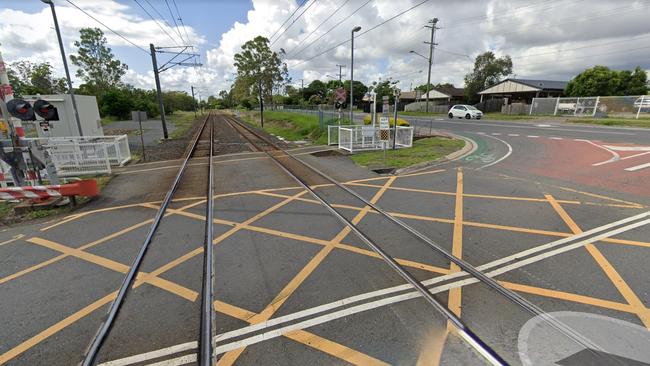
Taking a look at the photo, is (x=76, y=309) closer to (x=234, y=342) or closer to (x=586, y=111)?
(x=234, y=342)

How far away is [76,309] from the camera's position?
3.26 metres

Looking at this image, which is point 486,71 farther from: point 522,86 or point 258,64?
point 258,64

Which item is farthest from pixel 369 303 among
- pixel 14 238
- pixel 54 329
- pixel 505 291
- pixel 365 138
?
pixel 365 138

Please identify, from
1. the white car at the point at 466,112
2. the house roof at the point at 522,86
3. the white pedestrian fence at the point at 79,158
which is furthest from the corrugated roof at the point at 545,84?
the white pedestrian fence at the point at 79,158

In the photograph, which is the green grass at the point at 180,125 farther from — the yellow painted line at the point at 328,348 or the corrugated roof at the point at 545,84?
the corrugated roof at the point at 545,84

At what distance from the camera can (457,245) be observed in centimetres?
451

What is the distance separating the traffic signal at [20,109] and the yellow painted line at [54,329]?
560cm

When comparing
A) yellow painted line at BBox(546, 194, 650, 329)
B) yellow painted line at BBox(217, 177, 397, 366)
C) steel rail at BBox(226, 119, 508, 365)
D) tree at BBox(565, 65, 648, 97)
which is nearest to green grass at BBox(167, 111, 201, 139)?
yellow painted line at BBox(217, 177, 397, 366)

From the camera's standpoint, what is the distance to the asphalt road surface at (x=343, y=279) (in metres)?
2.67

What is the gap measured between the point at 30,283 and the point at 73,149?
8.90m

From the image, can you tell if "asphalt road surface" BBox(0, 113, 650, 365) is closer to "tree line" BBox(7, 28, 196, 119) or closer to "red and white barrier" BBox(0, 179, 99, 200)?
"red and white barrier" BBox(0, 179, 99, 200)

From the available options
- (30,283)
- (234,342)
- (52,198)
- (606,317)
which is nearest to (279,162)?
(52,198)

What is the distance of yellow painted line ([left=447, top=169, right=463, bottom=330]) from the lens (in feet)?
10.3

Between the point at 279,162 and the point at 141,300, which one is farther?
the point at 279,162
